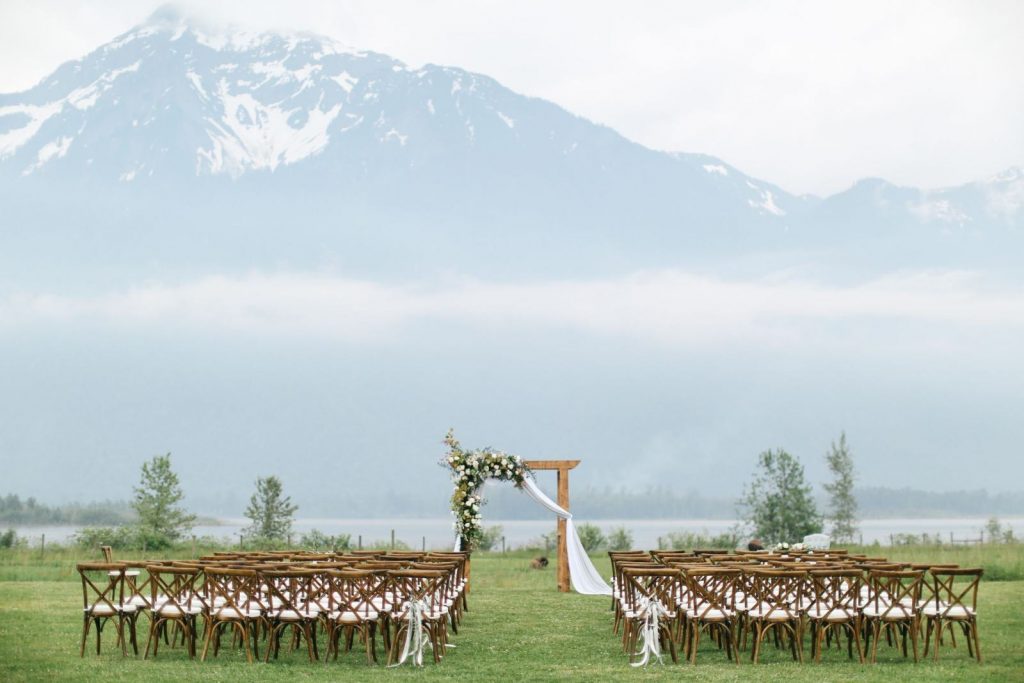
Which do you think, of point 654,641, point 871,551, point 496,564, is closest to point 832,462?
point 871,551

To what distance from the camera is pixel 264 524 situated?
152 ft

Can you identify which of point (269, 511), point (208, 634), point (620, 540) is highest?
point (269, 511)

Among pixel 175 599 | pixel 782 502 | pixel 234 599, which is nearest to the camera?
pixel 234 599

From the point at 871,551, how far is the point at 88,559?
2009cm

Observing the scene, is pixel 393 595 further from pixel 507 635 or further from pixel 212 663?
pixel 507 635

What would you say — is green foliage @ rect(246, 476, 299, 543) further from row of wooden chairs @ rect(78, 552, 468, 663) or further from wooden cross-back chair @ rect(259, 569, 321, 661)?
wooden cross-back chair @ rect(259, 569, 321, 661)

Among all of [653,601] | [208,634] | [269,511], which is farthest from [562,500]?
[269,511]

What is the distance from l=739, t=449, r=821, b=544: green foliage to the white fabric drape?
1711cm

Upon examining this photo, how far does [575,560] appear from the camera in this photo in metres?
21.2

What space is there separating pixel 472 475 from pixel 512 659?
8787 millimetres

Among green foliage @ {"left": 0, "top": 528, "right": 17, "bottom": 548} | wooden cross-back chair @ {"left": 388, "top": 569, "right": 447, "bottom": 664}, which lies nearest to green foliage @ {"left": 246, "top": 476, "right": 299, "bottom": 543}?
green foliage @ {"left": 0, "top": 528, "right": 17, "bottom": 548}

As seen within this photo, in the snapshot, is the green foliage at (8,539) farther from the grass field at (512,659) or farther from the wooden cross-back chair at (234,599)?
the wooden cross-back chair at (234,599)

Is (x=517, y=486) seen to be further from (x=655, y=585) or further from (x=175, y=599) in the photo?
(x=175, y=599)

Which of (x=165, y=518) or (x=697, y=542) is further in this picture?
Answer: (x=165, y=518)
